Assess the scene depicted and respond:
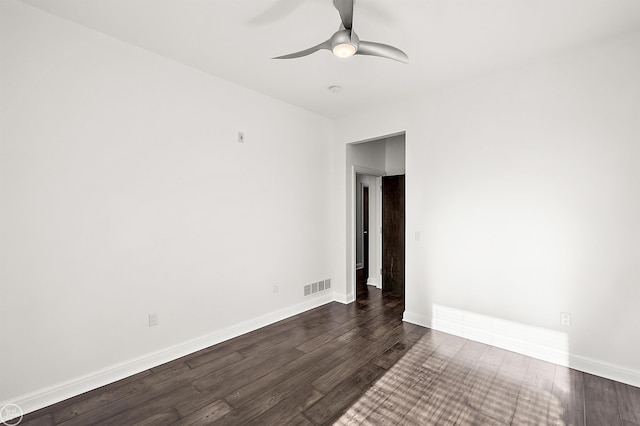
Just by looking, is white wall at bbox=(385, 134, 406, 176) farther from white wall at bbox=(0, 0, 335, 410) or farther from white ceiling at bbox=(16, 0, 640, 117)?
white wall at bbox=(0, 0, 335, 410)

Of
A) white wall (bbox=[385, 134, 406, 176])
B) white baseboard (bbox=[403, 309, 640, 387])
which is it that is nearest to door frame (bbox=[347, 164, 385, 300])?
white wall (bbox=[385, 134, 406, 176])

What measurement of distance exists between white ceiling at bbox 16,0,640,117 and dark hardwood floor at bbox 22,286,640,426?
2.98 meters

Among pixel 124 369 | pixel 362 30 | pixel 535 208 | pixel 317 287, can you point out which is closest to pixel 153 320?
pixel 124 369

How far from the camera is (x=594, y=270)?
2.68 meters

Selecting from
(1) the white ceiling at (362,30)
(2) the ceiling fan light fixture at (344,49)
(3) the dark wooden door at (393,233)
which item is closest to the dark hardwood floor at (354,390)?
(3) the dark wooden door at (393,233)

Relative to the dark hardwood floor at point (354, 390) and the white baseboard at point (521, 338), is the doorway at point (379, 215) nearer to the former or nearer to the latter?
the white baseboard at point (521, 338)

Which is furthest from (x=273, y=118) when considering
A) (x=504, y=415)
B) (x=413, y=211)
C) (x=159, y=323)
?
(x=504, y=415)

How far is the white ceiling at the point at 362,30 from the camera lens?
2148 millimetres

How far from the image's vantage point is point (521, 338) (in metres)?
3.04

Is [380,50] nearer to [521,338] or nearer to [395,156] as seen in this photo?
[521,338]

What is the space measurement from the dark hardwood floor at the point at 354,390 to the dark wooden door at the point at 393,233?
1722 millimetres

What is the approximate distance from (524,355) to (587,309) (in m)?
0.74

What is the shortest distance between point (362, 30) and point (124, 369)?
142 inches

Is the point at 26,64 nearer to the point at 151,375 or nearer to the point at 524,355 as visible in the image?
the point at 151,375
